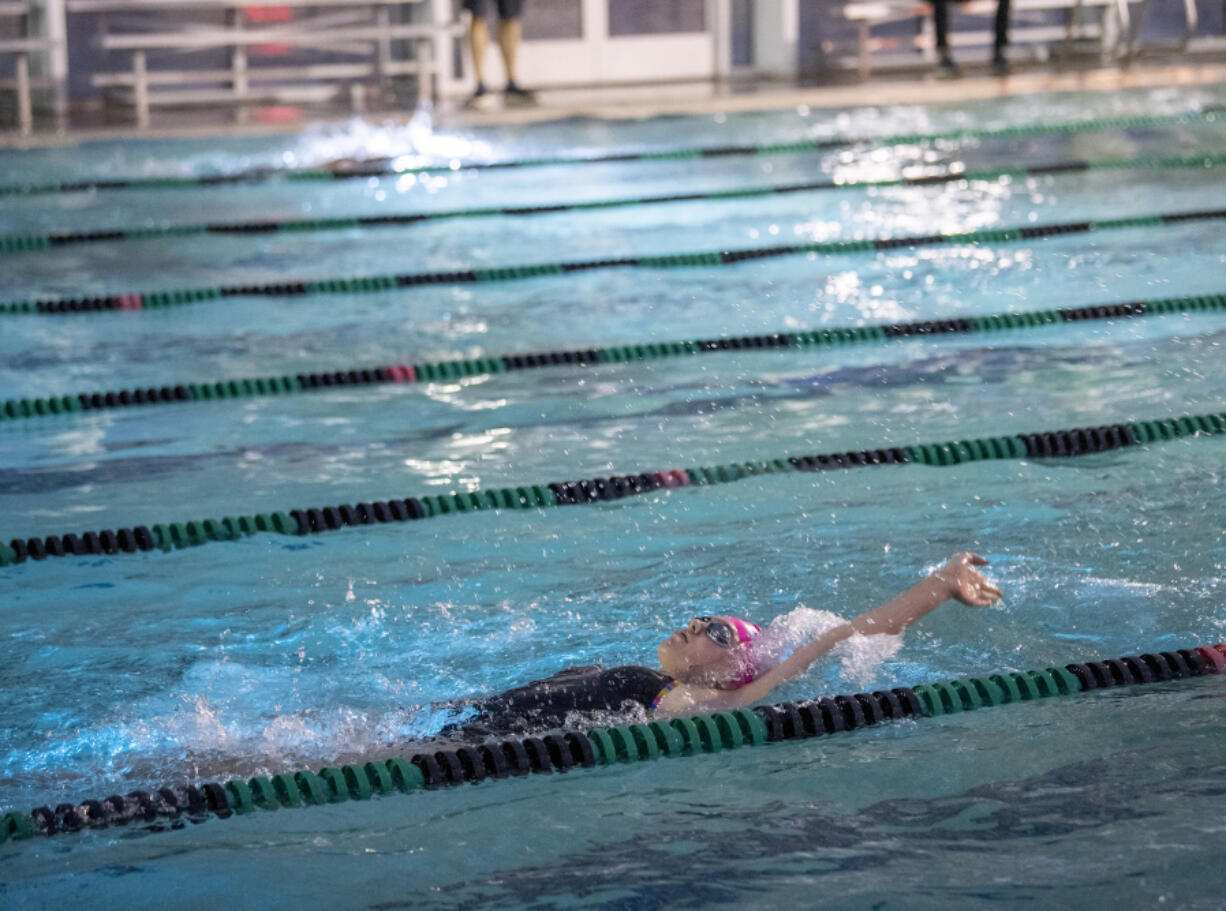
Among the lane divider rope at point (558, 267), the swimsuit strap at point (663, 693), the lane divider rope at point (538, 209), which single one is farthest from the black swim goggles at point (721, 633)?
the lane divider rope at point (538, 209)

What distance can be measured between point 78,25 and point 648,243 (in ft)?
26.2

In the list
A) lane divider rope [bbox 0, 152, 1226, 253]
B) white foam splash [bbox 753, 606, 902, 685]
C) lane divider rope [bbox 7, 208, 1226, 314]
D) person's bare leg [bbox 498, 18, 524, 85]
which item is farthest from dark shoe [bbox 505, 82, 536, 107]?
white foam splash [bbox 753, 606, 902, 685]

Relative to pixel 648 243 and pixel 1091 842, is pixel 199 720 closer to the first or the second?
pixel 1091 842

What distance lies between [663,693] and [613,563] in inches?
35.4

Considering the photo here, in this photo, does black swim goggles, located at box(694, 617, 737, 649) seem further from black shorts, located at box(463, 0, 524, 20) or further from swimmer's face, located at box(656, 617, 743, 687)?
black shorts, located at box(463, 0, 524, 20)

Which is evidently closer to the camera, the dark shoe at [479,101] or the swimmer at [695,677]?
the swimmer at [695,677]

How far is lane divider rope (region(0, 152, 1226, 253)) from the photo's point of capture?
778 cm

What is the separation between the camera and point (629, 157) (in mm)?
10227

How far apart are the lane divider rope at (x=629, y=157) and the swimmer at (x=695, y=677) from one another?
6.56 m

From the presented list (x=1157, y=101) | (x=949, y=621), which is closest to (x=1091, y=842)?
(x=949, y=621)

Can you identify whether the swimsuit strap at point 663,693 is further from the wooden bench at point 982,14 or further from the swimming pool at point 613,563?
the wooden bench at point 982,14

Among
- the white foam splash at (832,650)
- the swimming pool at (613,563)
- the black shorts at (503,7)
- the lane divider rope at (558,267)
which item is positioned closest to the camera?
the swimming pool at (613,563)

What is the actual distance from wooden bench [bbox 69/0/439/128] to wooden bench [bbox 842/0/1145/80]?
346 centimetres

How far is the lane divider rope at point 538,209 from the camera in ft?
25.5
